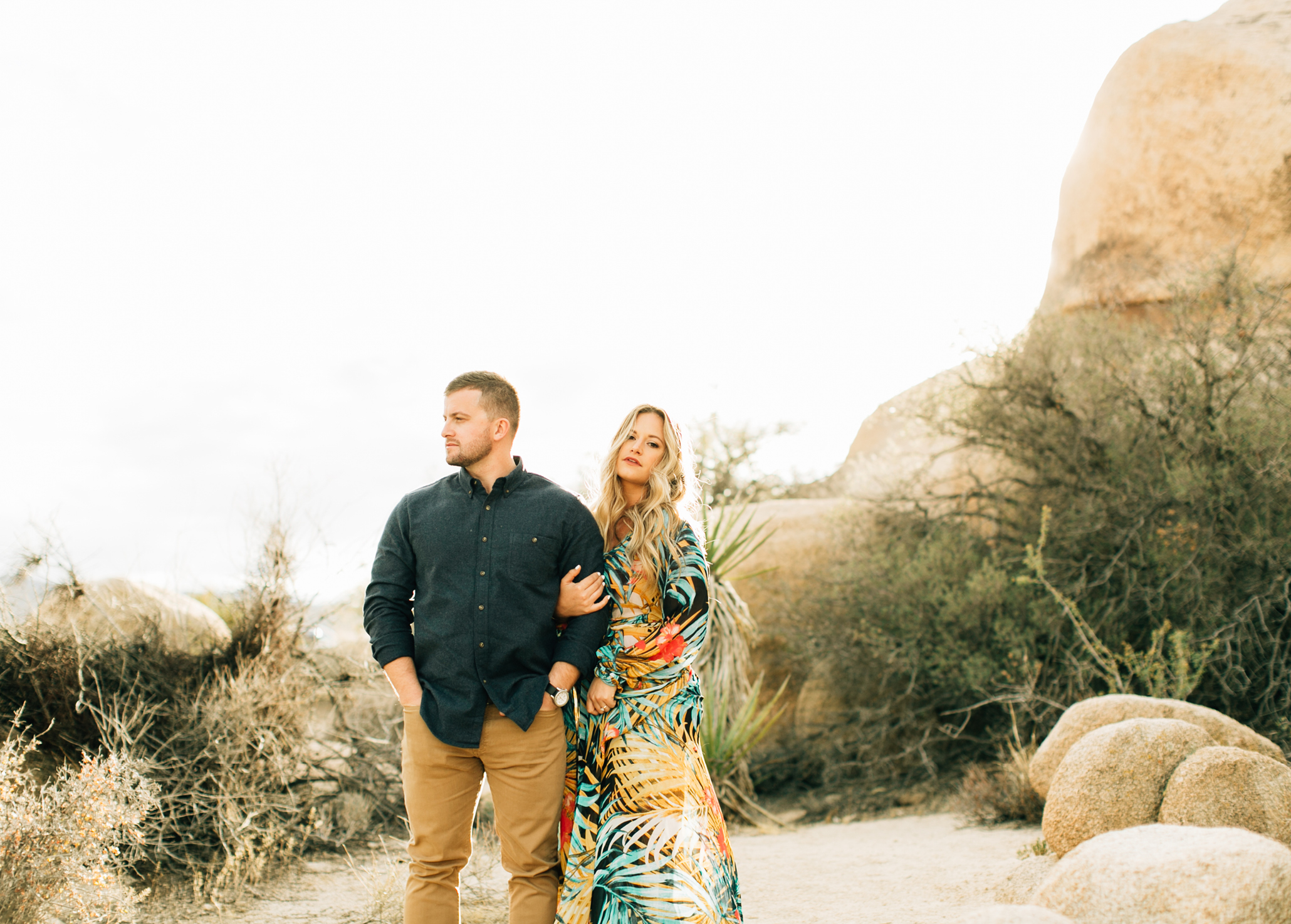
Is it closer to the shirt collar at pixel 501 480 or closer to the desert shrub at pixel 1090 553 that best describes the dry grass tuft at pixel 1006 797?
the desert shrub at pixel 1090 553

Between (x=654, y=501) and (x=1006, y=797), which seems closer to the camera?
(x=654, y=501)

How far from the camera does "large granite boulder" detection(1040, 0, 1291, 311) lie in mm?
10383

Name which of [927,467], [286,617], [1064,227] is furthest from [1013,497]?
[286,617]

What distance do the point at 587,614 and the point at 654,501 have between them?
0.49 m

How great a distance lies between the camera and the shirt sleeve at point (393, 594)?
323cm

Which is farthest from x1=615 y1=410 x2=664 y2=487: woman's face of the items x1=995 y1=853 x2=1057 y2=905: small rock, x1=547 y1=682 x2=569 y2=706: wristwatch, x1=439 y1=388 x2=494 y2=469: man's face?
x1=995 y1=853 x2=1057 y2=905: small rock

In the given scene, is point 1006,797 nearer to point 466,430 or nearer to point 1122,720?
point 1122,720

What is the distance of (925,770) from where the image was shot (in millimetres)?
8641

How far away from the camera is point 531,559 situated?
10.6ft

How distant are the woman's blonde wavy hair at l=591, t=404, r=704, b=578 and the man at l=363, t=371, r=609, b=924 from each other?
0.18 m

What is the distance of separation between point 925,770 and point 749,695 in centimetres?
199

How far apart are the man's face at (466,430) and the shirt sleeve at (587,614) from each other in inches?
15.6

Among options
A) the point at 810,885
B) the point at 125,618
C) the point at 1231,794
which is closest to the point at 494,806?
the point at 810,885

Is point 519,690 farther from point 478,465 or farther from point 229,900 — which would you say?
point 229,900
